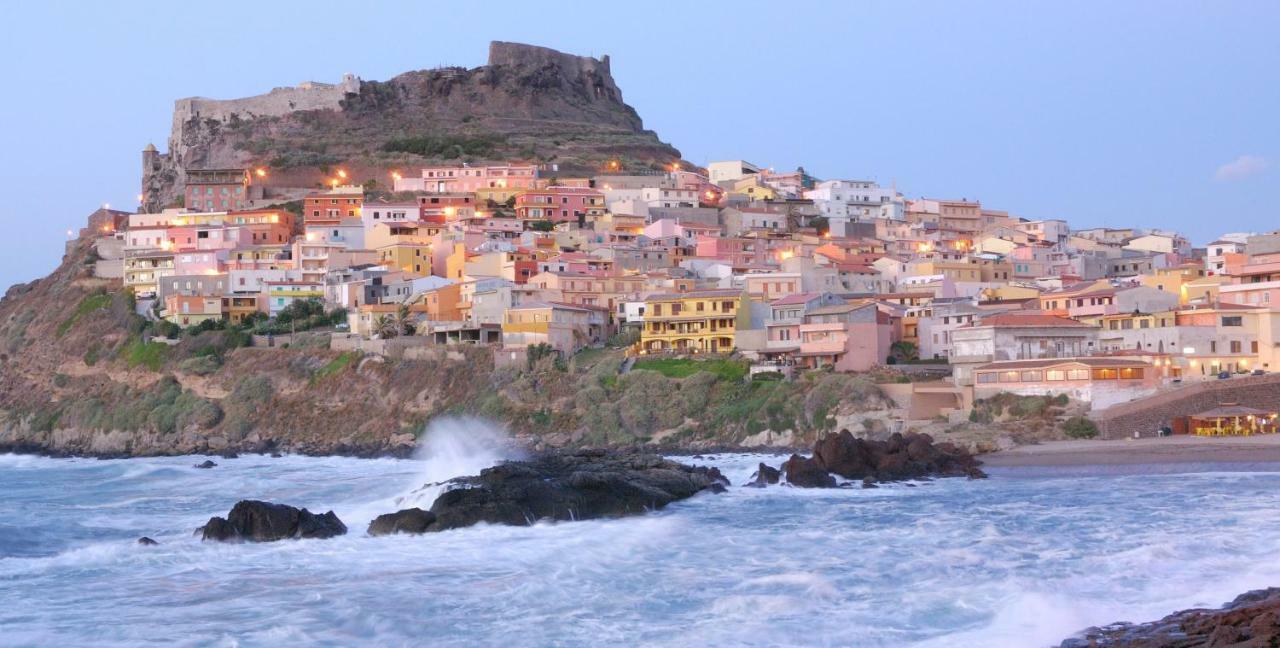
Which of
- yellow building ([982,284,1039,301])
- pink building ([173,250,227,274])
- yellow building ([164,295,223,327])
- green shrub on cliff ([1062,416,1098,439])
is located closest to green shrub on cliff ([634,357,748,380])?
green shrub on cliff ([1062,416,1098,439])

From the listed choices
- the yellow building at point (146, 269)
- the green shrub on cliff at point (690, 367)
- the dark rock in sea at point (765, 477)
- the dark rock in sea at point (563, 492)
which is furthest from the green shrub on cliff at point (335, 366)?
the dark rock in sea at point (765, 477)

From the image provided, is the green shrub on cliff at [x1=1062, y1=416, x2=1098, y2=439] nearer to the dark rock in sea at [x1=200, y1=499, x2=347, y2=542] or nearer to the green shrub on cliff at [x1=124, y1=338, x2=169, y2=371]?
the dark rock in sea at [x1=200, y1=499, x2=347, y2=542]

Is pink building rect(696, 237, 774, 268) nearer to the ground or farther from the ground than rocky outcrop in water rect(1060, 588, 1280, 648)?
farther from the ground

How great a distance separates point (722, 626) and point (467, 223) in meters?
54.6

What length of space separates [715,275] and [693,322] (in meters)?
10.1

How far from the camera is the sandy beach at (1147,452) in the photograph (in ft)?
115

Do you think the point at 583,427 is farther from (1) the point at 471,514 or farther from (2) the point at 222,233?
(2) the point at 222,233

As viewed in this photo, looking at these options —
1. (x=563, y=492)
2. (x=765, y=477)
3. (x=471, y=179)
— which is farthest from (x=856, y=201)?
(x=563, y=492)

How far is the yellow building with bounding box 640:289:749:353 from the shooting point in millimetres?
52562

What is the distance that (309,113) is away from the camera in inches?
3748

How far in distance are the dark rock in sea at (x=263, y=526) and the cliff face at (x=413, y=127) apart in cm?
5954

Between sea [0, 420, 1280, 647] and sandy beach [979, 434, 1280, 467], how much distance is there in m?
0.91

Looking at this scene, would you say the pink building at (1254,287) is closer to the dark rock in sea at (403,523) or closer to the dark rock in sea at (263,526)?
the dark rock in sea at (403,523)

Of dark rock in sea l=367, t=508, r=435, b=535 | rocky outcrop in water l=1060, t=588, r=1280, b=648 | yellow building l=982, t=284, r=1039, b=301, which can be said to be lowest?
rocky outcrop in water l=1060, t=588, r=1280, b=648
